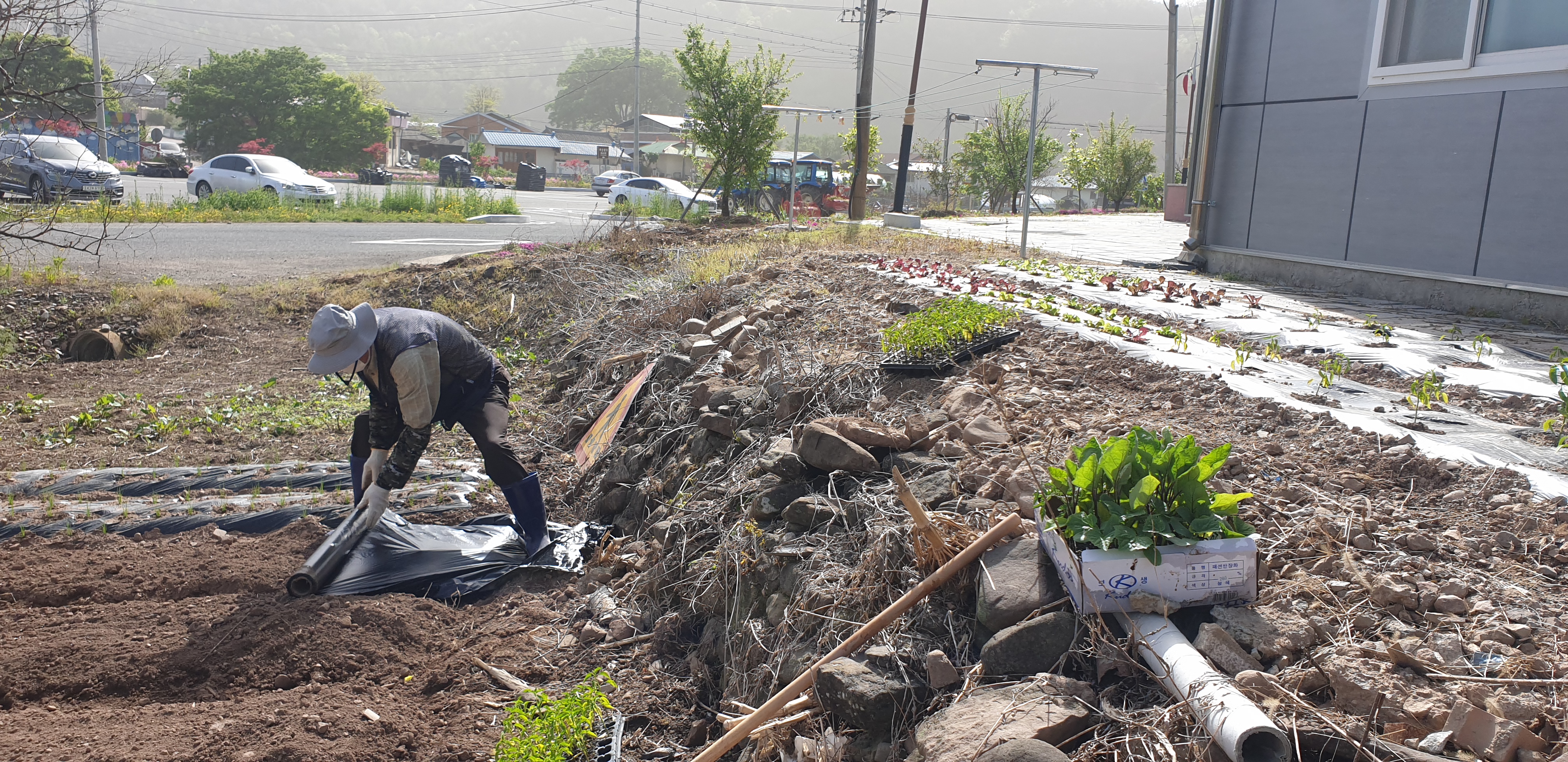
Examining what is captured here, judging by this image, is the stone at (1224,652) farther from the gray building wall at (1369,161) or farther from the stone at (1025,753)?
the gray building wall at (1369,161)

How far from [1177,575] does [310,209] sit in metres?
20.0

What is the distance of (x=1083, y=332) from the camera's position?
16.2 ft

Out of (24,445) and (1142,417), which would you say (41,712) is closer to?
(24,445)

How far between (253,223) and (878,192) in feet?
92.9

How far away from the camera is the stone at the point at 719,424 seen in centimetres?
484

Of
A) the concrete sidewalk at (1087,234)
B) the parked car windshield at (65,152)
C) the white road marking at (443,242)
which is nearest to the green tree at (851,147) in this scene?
the concrete sidewalk at (1087,234)

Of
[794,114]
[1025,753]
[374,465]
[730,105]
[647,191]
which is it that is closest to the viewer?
[1025,753]

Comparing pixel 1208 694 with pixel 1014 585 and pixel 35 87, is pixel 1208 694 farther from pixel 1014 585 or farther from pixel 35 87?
pixel 35 87

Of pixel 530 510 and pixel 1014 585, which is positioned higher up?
pixel 1014 585

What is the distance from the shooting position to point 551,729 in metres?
2.72

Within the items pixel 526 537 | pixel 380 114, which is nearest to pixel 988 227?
pixel 526 537

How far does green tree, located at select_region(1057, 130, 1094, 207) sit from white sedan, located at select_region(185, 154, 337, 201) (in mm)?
21482

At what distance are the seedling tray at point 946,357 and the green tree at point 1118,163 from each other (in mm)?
26396

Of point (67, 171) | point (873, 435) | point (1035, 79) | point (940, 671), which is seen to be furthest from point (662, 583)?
point (67, 171)
